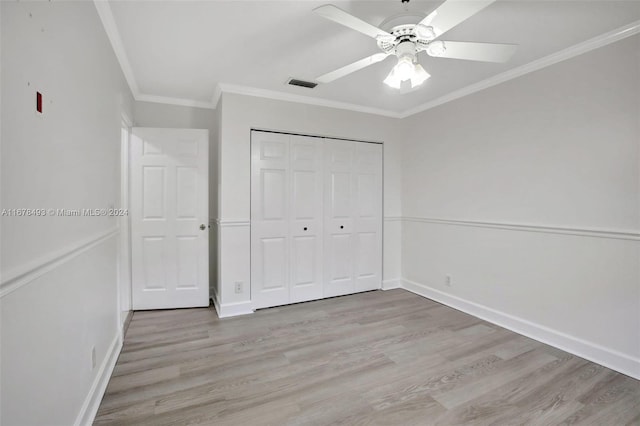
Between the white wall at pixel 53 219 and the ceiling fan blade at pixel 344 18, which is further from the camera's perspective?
the ceiling fan blade at pixel 344 18

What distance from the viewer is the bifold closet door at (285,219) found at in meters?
3.28

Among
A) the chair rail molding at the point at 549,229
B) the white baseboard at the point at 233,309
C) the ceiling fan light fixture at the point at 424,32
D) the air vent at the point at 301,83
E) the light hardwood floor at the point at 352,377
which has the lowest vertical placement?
the light hardwood floor at the point at 352,377

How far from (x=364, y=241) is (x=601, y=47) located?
9.13 ft

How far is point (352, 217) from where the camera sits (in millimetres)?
3803

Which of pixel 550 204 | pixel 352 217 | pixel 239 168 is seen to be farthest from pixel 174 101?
pixel 550 204

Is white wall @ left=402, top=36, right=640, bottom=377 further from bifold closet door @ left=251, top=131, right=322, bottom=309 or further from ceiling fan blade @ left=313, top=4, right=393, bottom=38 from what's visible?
ceiling fan blade @ left=313, top=4, right=393, bottom=38

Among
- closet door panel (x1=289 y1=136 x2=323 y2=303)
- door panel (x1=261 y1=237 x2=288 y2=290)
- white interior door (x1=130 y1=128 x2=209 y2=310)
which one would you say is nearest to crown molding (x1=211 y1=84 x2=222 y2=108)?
white interior door (x1=130 y1=128 x2=209 y2=310)

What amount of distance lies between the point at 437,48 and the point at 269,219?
7.51 ft

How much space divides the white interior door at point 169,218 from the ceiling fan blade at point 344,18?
2289 mm

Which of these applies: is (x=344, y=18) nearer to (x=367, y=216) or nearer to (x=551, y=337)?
(x=367, y=216)

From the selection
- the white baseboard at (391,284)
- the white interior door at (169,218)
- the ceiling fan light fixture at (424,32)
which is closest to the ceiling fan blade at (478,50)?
the ceiling fan light fixture at (424,32)

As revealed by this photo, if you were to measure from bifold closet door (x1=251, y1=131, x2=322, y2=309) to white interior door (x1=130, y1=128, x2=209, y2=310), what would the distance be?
0.61 m

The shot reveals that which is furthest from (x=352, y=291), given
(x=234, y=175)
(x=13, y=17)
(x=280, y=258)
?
(x=13, y=17)

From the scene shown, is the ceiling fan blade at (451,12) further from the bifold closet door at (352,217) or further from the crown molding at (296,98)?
the bifold closet door at (352,217)
